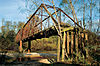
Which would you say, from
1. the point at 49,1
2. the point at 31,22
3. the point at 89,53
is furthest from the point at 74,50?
the point at 31,22

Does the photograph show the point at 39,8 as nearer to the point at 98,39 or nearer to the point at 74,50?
the point at 74,50

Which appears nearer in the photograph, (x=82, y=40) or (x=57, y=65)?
(x=57, y=65)

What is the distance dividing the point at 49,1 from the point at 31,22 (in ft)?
10.9

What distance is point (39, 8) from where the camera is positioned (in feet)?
29.5

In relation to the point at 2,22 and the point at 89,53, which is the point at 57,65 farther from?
the point at 2,22

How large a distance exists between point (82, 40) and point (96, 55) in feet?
5.04

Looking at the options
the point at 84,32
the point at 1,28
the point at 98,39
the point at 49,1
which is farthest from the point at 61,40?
the point at 1,28

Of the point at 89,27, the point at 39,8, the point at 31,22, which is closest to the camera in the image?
the point at 89,27

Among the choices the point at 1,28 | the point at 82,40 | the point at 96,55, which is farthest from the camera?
the point at 1,28

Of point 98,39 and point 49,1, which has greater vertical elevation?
point 49,1

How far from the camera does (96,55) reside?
5.57m

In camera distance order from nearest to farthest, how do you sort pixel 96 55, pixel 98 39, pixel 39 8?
1. pixel 96 55
2. pixel 98 39
3. pixel 39 8

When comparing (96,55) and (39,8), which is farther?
(39,8)

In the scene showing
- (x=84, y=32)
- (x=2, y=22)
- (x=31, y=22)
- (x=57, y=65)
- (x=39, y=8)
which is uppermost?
(x=2, y=22)
